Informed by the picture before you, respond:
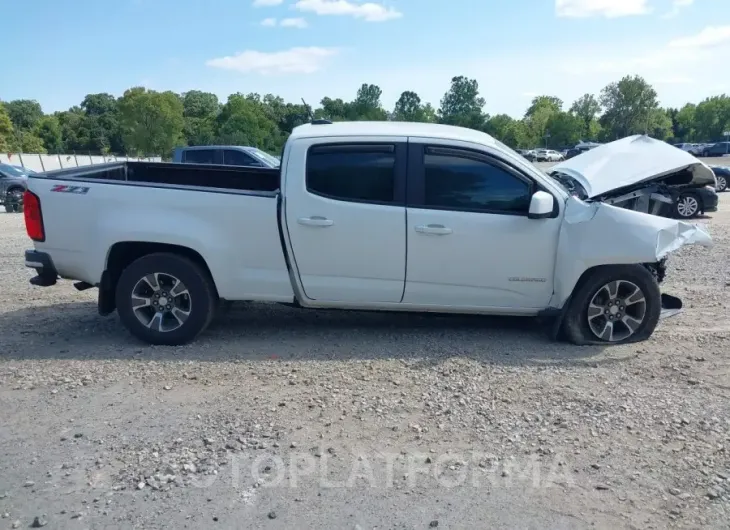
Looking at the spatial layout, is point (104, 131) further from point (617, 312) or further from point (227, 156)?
point (617, 312)

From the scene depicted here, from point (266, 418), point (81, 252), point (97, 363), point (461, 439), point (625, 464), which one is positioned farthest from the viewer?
point (81, 252)

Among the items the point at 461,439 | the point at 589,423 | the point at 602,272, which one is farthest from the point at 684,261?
the point at 461,439

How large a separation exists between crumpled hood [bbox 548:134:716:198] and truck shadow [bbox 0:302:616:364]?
1490 mm

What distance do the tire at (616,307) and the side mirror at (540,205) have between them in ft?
2.36

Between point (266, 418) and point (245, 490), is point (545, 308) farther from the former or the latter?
point (245, 490)

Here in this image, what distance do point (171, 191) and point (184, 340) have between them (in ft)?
4.27

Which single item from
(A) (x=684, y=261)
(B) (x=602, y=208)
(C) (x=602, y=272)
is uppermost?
(B) (x=602, y=208)

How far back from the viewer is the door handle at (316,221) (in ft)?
18.0

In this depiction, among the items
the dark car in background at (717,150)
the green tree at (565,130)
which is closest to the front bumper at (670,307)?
the dark car in background at (717,150)

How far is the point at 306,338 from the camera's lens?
5957 millimetres

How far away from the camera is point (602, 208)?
18.1ft

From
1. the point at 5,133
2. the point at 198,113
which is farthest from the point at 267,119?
the point at 198,113

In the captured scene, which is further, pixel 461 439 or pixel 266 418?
pixel 266 418

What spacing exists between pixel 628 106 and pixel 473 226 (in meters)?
108
